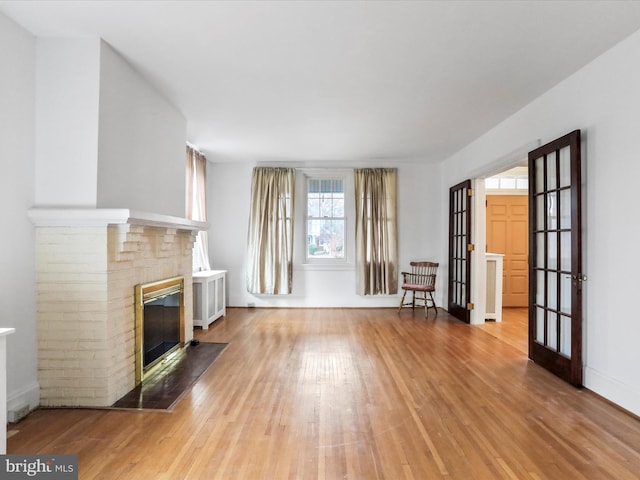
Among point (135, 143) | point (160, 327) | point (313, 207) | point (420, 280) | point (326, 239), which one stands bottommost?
point (160, 327)

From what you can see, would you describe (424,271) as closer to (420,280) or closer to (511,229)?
(420,280)

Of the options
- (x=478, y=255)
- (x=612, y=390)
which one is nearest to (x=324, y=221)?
(x=478, y=255)

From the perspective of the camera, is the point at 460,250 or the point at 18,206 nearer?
the point at 18,206

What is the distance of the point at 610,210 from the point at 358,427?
2438 millimetres

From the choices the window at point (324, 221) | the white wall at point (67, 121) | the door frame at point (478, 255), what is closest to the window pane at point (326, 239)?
the window at point (324, 221)

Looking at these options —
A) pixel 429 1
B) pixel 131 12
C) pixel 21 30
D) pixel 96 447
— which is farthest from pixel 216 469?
pixel 21 30

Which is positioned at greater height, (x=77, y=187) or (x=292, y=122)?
(x=292, y=122)

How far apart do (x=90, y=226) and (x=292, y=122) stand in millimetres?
2559

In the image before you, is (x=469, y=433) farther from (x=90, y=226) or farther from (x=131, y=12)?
(x=131, y=12)

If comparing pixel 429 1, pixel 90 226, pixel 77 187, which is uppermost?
pixel 429 1

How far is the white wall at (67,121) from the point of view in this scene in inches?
101

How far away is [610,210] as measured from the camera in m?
2.75

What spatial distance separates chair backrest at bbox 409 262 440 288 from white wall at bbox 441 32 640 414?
10.7 ft

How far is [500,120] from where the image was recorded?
427cm
